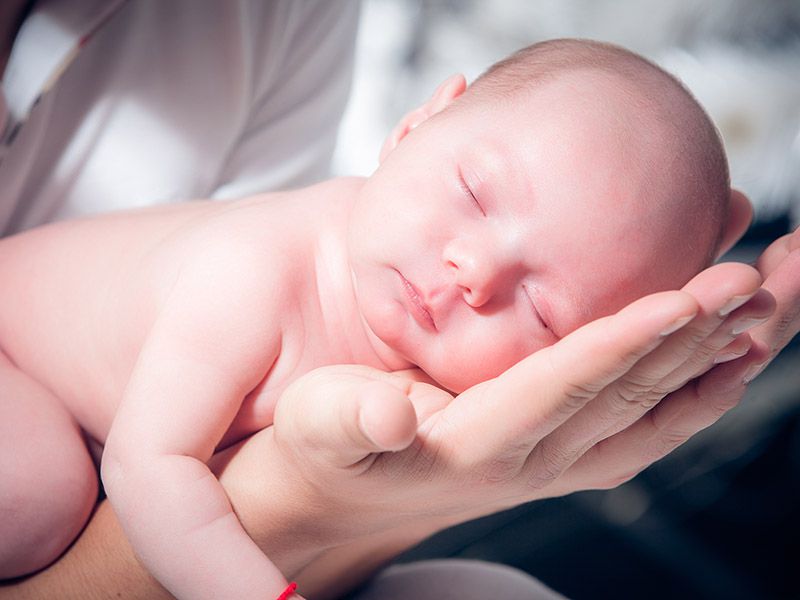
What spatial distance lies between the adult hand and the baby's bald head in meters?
0.15

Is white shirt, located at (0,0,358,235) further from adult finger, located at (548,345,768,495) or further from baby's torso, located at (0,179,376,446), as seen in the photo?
adult finger, located at (548,345,768,495)

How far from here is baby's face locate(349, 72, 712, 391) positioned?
30.3 inches

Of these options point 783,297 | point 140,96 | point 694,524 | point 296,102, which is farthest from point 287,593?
point 694,524

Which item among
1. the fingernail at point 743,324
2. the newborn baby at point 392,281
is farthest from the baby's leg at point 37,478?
the fingernail at point 743,324

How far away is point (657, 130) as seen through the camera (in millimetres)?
802

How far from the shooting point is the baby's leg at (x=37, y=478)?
853 millimetres

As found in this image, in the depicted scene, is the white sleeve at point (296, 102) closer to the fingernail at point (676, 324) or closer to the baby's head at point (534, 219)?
the baby's head at point (534, 219)

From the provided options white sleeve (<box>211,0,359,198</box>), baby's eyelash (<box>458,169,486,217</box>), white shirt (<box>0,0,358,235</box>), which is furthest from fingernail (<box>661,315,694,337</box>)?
white sleeve (<box>211,0,359,198</box>)

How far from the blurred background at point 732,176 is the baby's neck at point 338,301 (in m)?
1.07

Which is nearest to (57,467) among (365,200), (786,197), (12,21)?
(365,200)

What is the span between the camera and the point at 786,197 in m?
2.00

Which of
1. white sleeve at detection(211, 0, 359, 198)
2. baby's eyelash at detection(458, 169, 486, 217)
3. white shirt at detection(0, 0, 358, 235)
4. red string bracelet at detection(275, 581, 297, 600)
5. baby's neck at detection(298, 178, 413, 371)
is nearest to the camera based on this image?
red string bracelet at detection(275, 581, 297, 600)

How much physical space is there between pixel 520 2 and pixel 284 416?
1712mm

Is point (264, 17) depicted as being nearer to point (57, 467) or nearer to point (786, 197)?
point (57, 467)
